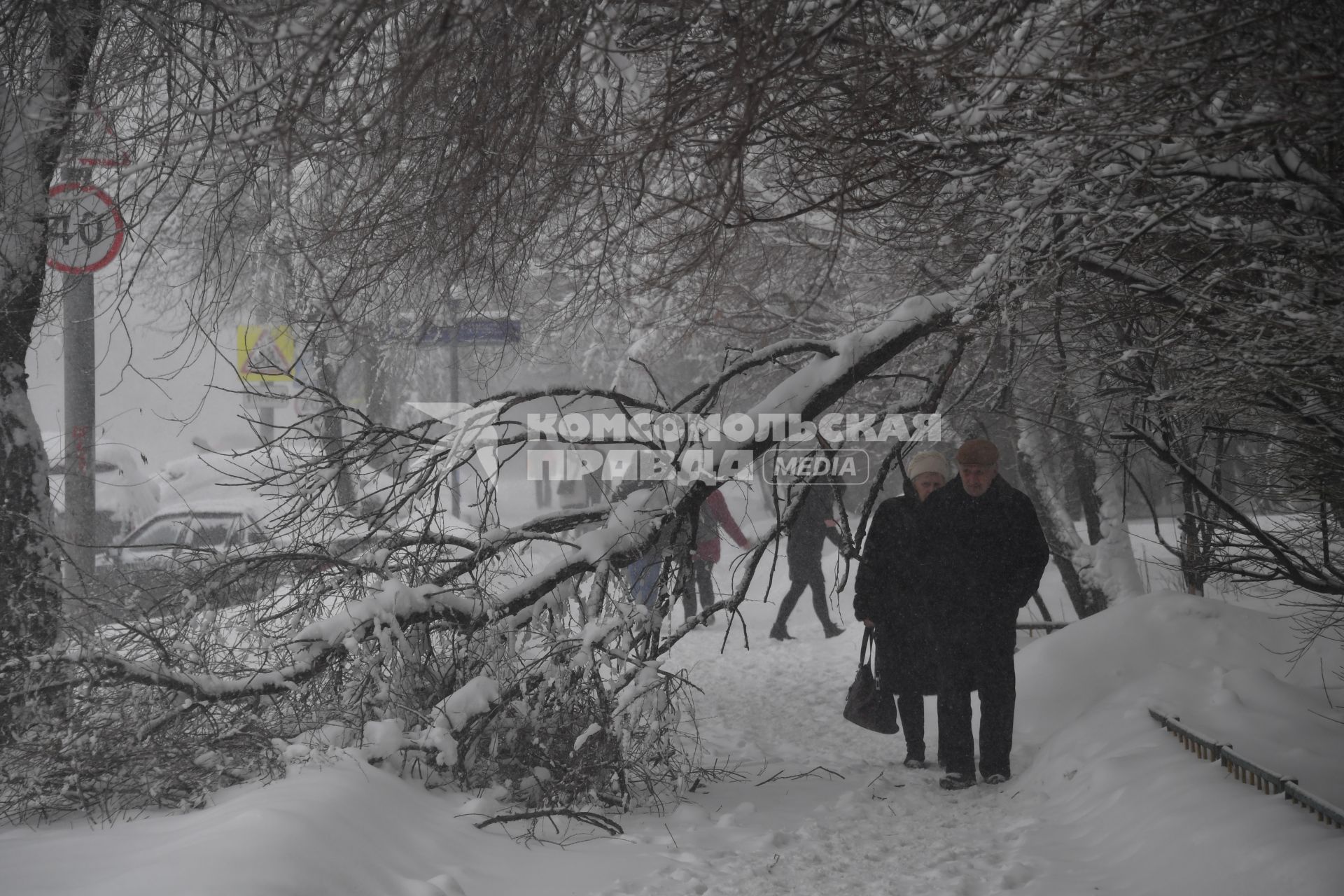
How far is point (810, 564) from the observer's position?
10.5 m

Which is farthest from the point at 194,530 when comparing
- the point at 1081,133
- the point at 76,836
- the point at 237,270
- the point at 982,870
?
the point at 1081,133

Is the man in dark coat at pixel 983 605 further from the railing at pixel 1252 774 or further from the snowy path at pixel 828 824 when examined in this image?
the railing at pixel 1252 774

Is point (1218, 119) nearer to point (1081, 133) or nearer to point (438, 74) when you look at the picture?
point (1081, 133)

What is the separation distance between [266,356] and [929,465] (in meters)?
3.43

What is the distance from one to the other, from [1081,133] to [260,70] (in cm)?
274

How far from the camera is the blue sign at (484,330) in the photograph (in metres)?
6.62

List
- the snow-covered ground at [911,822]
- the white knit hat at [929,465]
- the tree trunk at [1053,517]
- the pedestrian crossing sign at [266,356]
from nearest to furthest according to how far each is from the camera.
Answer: the snow-covered ground at [911,822]
the pedestrian crossing sign at [266,356]
the white knit hat at [929,465]
the tree trunk at [1053,517]

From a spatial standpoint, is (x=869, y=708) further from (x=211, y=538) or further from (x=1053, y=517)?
(x=1053, y=517)

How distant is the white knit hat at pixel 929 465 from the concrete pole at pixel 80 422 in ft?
16.9

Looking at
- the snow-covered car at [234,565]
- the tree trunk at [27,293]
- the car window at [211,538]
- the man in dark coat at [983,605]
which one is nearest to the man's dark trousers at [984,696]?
the man in dark coat at [983,605]

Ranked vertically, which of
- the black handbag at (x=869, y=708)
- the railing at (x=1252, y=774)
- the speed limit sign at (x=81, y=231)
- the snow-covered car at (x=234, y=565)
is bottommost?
the black handbag at (x=869, y=708)

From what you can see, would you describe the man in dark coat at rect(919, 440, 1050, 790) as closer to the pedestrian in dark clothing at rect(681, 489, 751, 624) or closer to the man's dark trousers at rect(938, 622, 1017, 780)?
the man's dark trousers at rect(938, 622, 1017, 780)

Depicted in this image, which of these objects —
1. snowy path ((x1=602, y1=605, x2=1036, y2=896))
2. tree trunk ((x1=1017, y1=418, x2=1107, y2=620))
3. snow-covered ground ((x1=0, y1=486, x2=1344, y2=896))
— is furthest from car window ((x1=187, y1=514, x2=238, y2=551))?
tree trunk ((x1=1017, y1=418, x2=1107, y2=620))

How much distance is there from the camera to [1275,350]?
11.1ft
